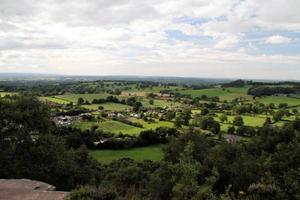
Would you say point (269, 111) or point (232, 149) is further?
point (269, 111)

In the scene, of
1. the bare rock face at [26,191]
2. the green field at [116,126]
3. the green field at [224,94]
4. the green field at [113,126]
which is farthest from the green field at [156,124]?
the bare rock face at [26,191]

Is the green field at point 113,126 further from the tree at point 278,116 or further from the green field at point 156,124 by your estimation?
the tree at point 278,116

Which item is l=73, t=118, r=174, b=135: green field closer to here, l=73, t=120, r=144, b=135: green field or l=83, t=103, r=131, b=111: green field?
l=73, t=120, r=144, b=135: green field

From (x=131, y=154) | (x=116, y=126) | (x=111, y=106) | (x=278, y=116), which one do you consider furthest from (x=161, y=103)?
(x=131, y=154)

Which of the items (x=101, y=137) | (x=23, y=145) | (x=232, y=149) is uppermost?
(x=23, y=145)

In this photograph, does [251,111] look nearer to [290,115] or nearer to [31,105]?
[290,115]

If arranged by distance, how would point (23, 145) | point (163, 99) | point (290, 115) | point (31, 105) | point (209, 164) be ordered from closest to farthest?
point (23, 145) < point (31, 105) < point (209, 164) < point (290, 115) < point (163, 99)

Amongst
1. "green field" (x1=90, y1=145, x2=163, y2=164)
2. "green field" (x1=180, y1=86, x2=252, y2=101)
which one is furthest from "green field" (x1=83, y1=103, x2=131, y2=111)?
"green field" (x1=90, y1=145, x2=163, y2=164)

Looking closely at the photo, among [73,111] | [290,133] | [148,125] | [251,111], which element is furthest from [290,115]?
[73,111]
